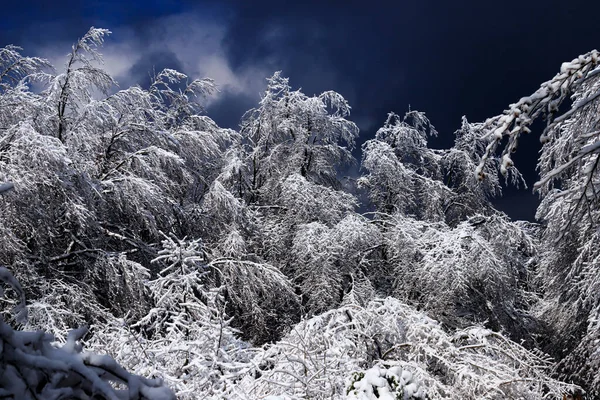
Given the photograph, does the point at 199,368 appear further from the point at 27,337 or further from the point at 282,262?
the point at 282,262

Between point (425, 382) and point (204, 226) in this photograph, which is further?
point (204, 226)

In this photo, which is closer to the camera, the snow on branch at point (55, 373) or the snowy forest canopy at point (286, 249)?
the snow on branch at point (55, 373)

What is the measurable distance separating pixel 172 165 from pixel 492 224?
6250 millimetres

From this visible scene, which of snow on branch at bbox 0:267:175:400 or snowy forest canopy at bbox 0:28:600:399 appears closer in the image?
snow on branch at bbox 0:267:175:400

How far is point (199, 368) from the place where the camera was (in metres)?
3.88

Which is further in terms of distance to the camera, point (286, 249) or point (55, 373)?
point (286, 249)

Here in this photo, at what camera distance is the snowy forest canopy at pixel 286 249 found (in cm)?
Result: 434

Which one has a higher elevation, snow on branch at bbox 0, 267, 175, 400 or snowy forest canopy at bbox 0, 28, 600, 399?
snowy forest canopy at bbox 0, 28, 600, 399

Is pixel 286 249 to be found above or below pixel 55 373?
above

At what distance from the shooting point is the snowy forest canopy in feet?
14.2

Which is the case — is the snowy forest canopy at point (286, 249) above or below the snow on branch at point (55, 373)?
above

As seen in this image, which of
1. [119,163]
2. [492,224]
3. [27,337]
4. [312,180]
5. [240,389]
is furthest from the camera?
[312,180]

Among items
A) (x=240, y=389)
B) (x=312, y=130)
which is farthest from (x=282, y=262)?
(x=240, y=389)

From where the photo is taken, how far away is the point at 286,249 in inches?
379
